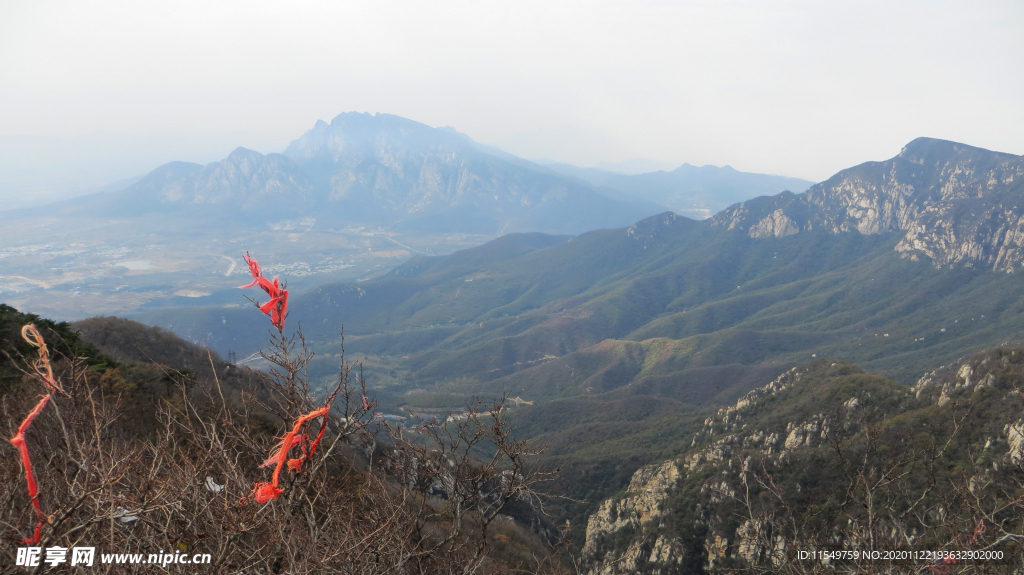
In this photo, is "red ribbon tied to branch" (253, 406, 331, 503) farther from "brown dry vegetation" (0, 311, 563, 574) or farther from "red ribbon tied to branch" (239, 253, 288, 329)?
"red ribbon tied to branch" (239, 253, 288, 329)

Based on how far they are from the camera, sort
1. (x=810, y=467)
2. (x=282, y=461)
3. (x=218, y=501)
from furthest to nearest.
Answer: (x=810, y=467)
(x=218, y=501)
(x=282, y=461)

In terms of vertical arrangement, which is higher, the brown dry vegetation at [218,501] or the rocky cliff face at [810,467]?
the brown dry vegetation at [218,501]

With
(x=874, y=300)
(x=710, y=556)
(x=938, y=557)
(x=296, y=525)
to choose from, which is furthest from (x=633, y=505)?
(x=874, y=300)

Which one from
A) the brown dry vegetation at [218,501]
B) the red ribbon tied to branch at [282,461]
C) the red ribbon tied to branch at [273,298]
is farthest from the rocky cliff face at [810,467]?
the red ribbon tied to branch at [273,298]

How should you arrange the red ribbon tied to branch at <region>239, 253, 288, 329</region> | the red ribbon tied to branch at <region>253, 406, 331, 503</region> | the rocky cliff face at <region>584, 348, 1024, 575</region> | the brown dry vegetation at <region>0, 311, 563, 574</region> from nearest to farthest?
the red ribbon tied to branch at <region>253, 406, 331, 503</region> < the red ribbon tied to branch at <region>239, 253, 288, 329</region> < the brown dry vegetation at <region>0, 311, 563, 574</region> < the rocky cliff face at <region>584, 348, 1024, 575</region>

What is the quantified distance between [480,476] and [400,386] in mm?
162110

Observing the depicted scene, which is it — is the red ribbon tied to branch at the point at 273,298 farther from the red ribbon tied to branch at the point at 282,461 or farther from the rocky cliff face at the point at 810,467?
the rocky cliff face at the point at 810,467

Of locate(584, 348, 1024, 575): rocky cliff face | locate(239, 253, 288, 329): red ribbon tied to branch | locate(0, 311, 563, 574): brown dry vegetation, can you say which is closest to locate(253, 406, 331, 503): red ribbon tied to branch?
locate(0, 311, 563, 574): brown dry vegetation

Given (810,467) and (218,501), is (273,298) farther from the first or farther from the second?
(810,467)

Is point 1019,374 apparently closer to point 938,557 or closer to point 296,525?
point 938,557

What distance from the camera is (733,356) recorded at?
484 ft

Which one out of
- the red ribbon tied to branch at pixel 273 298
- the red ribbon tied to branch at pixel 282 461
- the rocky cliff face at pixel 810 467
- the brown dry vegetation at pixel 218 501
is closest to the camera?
the red ribbon tied to branch at pixel 282 461

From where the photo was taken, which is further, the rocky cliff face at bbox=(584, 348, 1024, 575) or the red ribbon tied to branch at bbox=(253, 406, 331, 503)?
the rocky cliff face at bbox=(584, 348, 1024, 575)

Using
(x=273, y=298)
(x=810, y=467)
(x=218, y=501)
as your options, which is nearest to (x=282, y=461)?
(x=273, y=298)
